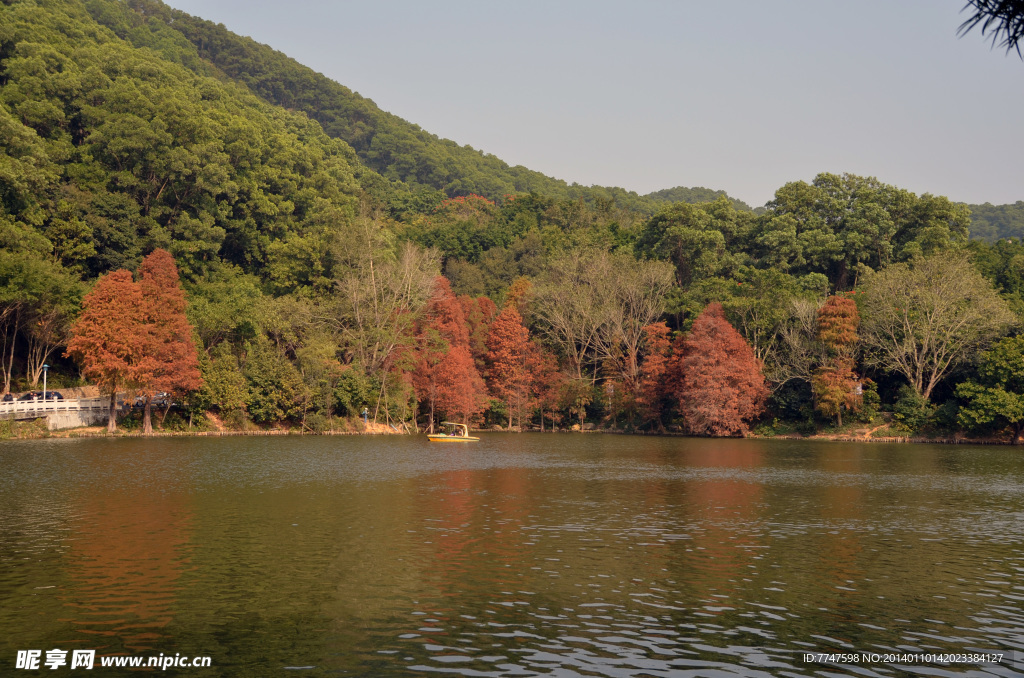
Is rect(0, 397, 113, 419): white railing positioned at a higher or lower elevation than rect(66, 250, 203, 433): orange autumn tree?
lower

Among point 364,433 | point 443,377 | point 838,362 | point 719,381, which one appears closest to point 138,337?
point 364,433

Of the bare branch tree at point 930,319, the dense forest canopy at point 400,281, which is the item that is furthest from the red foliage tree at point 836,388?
the bare branch tree at point 930,319

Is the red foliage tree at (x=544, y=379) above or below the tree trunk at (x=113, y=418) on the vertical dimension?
above

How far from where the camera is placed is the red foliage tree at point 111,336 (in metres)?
63.1

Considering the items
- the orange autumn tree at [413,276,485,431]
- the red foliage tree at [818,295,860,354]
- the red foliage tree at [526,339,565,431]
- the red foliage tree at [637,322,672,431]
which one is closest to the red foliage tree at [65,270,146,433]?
the orange autumn tree at [413,276,485,431]

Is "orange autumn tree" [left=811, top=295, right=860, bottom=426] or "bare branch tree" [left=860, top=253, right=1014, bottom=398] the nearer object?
"bare branch tree" [left=860, top=253, right=1014, bottom=398]

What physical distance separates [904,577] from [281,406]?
62713mm

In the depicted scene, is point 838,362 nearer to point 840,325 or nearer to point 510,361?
point 840,325

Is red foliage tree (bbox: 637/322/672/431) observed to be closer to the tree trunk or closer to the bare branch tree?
the bare branch tree

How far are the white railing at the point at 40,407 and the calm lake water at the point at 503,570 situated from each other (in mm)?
19515

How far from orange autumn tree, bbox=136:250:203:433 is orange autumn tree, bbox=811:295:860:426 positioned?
58.2 metres

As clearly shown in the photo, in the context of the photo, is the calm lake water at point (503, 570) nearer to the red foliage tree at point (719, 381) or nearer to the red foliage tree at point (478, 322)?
the red foliage tree at point (719, 381)

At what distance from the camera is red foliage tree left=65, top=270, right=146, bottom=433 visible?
2484 inches

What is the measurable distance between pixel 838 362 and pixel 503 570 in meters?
65.7
